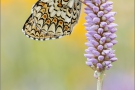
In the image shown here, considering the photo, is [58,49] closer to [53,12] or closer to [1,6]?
[1,6]

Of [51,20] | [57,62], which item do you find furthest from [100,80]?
[57,62]

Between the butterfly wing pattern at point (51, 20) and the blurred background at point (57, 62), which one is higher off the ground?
the butterfly wing pattern at point (51, 20)

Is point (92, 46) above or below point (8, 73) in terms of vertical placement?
above

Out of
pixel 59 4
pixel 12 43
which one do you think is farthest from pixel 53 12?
pixel 12 43

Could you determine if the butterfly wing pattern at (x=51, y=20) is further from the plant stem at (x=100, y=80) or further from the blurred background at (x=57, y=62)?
the blurred background at (x=57, y=62)

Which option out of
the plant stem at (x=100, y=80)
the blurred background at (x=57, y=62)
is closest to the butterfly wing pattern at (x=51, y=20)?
the plant stem at (x=100, y=80)

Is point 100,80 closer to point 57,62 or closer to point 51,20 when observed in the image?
point 51,20
